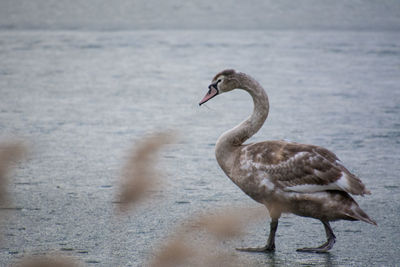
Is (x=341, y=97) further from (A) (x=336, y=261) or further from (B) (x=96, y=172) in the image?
(A) (x=336, y=261)

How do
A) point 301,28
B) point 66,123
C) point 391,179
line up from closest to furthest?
1. point 391,179
2. point 66,123
3. point 301,28

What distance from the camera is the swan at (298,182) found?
151 inches

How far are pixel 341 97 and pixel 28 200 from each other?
5.19 metres

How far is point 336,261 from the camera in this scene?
12.8 feet

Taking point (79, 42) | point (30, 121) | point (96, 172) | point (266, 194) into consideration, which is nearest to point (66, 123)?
point (30, 121)

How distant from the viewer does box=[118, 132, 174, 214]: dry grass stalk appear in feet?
4.13

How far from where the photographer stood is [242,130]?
14.3ft

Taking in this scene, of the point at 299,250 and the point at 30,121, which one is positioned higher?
the point at 299,250

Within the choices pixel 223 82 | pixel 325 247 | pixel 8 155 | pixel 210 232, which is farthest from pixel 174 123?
pixel 8 155

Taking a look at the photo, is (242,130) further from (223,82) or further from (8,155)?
(8,155)

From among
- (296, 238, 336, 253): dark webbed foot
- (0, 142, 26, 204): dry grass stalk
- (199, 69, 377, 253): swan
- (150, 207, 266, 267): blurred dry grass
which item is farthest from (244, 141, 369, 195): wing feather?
(0, 142, 26, 204): dry grass stalk

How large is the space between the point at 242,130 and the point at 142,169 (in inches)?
122

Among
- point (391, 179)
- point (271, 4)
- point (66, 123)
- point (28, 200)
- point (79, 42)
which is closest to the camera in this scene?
point (28, 200)

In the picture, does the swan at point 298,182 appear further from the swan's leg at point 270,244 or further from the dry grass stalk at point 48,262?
the dry grass stalk at point 48,262
